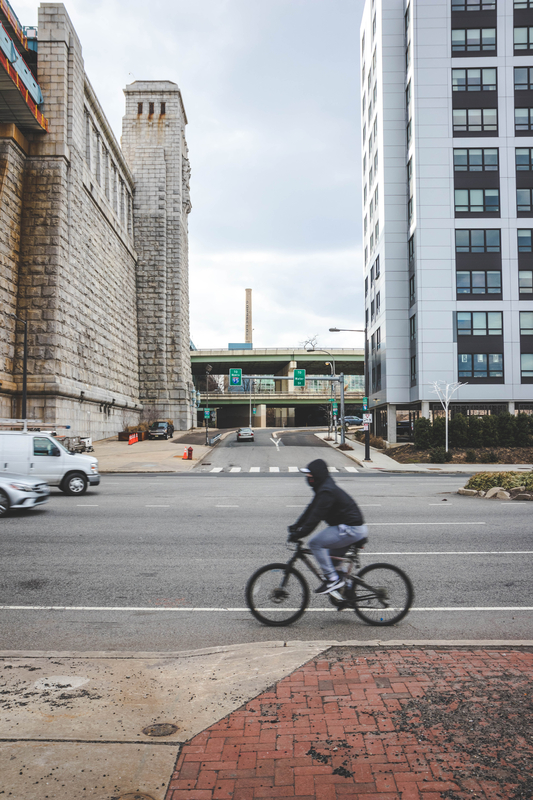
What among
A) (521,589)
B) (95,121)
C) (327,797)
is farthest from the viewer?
(95,121)

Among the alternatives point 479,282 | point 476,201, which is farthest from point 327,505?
point 476,201

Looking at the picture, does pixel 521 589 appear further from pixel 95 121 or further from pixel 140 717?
pixel 95 121

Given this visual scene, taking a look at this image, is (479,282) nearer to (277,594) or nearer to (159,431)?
(159,431)

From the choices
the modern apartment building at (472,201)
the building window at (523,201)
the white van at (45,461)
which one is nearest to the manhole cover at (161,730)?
the white van at (45,461)

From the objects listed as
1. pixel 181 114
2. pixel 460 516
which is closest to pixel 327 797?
pixel 460 516

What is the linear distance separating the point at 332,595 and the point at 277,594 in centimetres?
61

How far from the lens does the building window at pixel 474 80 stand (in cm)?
4191

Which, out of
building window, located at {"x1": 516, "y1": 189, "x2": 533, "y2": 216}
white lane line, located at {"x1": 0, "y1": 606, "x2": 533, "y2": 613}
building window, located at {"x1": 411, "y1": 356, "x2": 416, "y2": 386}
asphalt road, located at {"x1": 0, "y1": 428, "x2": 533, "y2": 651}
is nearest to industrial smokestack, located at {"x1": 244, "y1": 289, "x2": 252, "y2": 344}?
building window, located at {"x1": 411, "y1": 356, "x2": 416, "y2": 386}

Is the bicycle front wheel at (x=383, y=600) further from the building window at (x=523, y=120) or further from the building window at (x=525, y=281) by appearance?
the building window at (x=523, y=120)

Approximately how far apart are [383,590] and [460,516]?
27.6ft

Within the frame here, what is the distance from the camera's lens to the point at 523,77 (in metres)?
41.7

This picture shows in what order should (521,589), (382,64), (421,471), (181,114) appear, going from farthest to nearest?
(181,114) < (382,64) < (421,471) < (521,589)

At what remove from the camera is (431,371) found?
134 feet

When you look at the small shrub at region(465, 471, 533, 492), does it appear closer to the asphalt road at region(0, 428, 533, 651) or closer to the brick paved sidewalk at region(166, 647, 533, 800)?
the asphalt road at region(0, 428, 533, 651)
